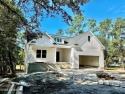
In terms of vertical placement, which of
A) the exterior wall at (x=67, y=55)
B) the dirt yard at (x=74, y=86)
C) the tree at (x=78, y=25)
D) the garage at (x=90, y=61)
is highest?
the tree at (x=78, y=25)

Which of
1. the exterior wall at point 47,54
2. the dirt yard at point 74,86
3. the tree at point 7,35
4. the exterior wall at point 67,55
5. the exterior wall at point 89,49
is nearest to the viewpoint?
the dirt yard at point 74,86

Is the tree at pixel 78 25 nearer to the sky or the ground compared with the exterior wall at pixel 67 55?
nearer to the sky

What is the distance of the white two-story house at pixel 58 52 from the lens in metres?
24.0

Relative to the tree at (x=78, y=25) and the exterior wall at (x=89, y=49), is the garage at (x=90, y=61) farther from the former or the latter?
the tree at (x=78, y=25)

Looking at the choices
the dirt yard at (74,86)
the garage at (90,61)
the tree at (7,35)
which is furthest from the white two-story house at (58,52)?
the dirt yard at (74,86)

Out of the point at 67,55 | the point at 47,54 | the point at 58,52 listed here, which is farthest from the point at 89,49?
the point at 47,54

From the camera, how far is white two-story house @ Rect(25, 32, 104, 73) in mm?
24014

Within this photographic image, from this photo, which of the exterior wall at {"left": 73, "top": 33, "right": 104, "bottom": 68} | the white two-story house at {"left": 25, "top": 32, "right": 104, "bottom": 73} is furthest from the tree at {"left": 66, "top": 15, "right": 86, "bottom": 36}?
the exterior wall at {"left": 73, "top": 33, "right": 104, "bottom": 68}

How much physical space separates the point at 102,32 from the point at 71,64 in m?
22.5

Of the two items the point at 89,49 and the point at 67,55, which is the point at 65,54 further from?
the point at 89,49

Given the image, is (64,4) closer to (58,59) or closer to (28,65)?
(28,65)

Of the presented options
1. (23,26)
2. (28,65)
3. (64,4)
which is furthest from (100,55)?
(64,4)

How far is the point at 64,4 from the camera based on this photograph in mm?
7859

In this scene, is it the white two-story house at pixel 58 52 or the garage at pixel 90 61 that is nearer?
the white two-story house at pixel 58 52
